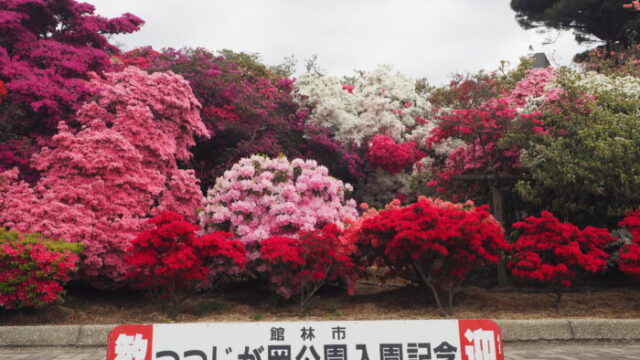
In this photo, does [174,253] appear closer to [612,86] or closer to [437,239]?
[437,239]

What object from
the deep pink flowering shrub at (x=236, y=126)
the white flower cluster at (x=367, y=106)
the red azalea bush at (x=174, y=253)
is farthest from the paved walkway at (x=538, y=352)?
the white flower cluster at (x=367, y=106)

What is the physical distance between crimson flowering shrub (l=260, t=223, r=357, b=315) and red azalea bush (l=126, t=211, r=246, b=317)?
20.1 inches

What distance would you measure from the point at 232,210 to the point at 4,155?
3.84 meters

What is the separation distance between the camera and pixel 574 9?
22188 mm

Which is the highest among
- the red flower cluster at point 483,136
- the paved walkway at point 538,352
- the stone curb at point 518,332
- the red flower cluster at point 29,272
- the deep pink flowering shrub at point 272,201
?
the red flower cluster at point 483,136

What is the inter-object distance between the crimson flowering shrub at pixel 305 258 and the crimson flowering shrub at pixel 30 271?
8.62ft

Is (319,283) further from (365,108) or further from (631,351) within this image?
(365,108)

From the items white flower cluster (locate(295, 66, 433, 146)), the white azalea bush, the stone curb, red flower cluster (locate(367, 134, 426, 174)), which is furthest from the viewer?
white flower cluster (locate(295, 66, 433, 146))

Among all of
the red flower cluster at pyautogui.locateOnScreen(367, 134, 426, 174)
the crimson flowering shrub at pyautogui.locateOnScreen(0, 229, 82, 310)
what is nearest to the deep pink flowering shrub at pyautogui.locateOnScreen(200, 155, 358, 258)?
the crimson flowering shrub at pyautogui.locateOnScreen(0, 229, 82, 310)

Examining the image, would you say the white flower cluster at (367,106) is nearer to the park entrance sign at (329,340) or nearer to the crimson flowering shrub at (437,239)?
the crimson flowering shrub at (437,239)

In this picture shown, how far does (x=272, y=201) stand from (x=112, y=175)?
2.59 metres

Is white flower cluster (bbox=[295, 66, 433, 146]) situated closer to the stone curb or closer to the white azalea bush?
the white azalea bush

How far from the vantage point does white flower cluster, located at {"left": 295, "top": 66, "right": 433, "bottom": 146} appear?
573 inches

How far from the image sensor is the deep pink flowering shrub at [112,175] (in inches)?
325
